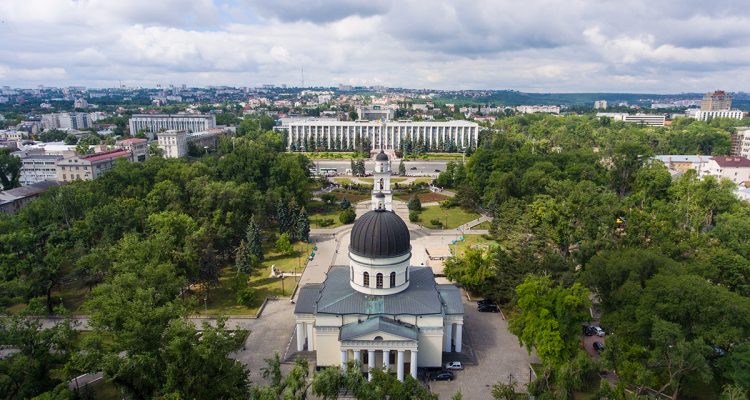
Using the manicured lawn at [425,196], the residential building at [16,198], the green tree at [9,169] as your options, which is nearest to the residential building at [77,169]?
the green tree at [9,169]

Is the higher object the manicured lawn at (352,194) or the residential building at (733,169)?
the residential building at (733,169)

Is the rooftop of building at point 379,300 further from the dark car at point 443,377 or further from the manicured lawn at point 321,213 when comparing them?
the manicured lawn at point 321,213

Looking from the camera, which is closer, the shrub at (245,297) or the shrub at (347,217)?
the shrub at (245,297)

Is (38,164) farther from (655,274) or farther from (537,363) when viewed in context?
(655,274)

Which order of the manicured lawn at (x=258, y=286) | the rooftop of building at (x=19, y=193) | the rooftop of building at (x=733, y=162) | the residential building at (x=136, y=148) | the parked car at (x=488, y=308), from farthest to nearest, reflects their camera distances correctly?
1. the residential building at (x=136, y=148)
2. the rooftop of building at (x=733, y=162)
3. the rooftop of building at (x=19, y=193)
4. the manicured lawn at (x=258, y=286)
5. the parked car at (x=488, y=308)

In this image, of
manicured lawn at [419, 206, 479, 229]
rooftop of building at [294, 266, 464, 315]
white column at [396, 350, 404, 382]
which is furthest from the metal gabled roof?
manicured lawn at [419, 206, 479, 229]

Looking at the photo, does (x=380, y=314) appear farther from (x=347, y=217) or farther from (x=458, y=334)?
(x=347, y=217)

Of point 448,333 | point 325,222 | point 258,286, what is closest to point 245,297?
point 258,286

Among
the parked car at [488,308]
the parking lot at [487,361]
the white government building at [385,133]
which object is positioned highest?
the white government building at [385,133]
